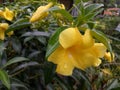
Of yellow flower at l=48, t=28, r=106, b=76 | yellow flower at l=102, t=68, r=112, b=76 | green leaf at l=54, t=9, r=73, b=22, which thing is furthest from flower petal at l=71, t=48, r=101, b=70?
yellow flower at l=102, t=68, r=112, b=76

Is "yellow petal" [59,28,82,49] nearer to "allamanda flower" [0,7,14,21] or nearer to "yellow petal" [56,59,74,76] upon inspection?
"yellow petal" [56,59,74,76]

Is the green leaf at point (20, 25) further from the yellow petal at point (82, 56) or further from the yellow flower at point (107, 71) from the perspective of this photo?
the yellow flower at point (107, 71)

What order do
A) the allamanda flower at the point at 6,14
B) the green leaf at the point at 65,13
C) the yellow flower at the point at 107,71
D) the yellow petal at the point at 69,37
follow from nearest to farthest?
the yellow petal at the point at 69,37
the green leaf at the point at 65,13
the allamanda flower at the point at 6,14
the yellow flower at the point at 107,71

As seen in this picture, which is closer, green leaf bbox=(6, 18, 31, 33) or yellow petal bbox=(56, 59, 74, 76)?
yellow petal bbox=(56, 59, 74, 76)

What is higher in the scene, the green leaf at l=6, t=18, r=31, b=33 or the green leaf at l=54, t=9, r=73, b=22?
the green leaf at l=54, t=9, r=73, b=22

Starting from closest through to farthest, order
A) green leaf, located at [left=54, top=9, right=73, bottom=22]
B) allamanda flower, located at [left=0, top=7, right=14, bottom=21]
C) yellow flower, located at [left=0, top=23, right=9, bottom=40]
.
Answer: green leaf, located at [left=54, top=9, right=73, bottom=22], yellow flower, located at [left=0, top=23, right=9, bottom=40], allamanda flower, located at [left=0, top=7, right=14, bottom=21]

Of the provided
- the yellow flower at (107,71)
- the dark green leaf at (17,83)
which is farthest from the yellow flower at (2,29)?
the yellow flower at (107,71)

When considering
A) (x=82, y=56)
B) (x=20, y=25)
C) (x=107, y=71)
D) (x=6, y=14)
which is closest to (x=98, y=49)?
(x=82, y=56)

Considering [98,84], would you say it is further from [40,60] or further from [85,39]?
[85,39]

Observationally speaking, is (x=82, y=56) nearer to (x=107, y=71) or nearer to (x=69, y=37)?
(x=69, y=37)
